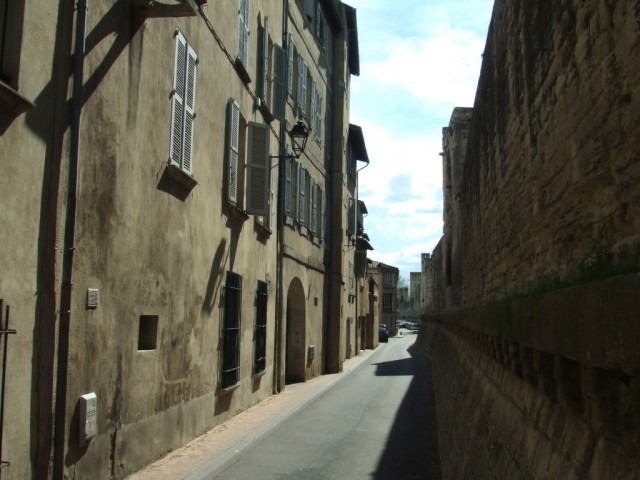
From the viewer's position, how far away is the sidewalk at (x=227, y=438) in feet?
24.6

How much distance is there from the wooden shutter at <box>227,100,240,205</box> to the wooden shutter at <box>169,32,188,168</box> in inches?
90.6

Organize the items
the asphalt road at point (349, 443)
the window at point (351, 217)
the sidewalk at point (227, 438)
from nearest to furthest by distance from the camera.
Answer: the sidewalk at point (227, 438)
the asphalt road at point (349, 443)
the window at point (351, 217)

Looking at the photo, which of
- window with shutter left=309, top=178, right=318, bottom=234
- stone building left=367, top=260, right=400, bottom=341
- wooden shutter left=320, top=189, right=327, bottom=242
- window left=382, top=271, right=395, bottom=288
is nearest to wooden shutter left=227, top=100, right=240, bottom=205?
window with shutter left=309, top=178, right=318, bottom=234

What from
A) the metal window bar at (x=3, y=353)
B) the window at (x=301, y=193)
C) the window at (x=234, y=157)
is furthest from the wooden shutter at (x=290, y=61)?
the metal window bar at (x=3, y=353)

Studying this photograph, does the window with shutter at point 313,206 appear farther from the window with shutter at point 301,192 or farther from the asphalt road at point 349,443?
the asphalt road at point 349,443

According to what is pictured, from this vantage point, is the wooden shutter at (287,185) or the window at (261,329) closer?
the window at (261,329)

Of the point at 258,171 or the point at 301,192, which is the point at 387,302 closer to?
the point at 301,192

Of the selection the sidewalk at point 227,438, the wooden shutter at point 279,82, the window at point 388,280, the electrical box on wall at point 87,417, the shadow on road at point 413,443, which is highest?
the wooden shutter at point 279,82

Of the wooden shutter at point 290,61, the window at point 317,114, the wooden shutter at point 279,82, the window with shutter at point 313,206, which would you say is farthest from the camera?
the window at point 317,114

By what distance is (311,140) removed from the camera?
748 inches

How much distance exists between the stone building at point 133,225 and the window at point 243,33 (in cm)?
5

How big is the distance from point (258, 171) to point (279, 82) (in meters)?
3.08

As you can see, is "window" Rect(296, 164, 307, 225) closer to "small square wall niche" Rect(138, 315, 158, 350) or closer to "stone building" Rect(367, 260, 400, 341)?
"small square wall niche" Rect(138, 315, 158, 350)

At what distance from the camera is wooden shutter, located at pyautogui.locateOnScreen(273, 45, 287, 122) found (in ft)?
45.9
